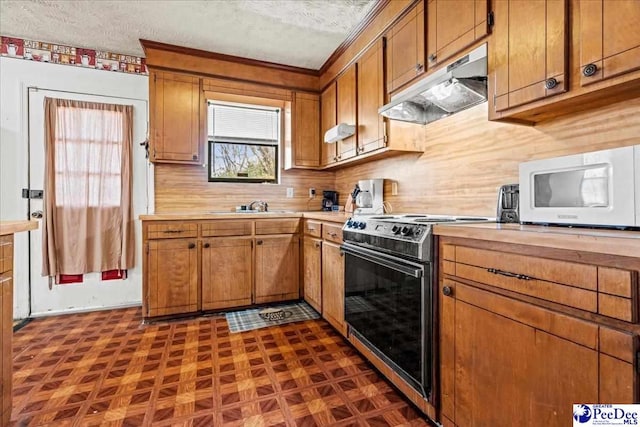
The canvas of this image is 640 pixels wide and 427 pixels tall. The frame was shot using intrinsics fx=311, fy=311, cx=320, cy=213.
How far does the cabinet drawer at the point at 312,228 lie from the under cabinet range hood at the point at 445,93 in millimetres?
1092

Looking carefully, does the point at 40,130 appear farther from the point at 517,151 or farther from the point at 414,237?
the point at 517,151

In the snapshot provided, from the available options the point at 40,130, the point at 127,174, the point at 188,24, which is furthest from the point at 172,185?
the point at 188,24

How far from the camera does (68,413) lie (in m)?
1.55

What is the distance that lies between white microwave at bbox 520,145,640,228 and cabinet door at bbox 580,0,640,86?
29cm

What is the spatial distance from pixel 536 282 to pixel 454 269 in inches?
13.9

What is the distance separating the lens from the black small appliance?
3733 mm

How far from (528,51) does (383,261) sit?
118 cm

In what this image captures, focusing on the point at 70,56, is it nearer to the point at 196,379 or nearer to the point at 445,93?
the point at 196,379

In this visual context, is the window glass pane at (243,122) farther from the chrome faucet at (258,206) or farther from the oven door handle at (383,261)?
the oven door handle at (383,261)

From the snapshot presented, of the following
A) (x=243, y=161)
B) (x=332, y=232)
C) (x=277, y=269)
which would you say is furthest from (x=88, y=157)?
(x=332, y=232)

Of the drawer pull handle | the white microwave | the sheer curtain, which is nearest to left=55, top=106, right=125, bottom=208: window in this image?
the sheer curtain

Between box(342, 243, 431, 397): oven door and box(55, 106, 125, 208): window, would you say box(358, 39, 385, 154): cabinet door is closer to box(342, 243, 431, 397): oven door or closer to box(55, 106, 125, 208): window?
box(342, 243, 431, 397): oven door

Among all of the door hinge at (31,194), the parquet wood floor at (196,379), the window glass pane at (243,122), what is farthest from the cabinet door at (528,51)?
the door hinge at (31,194)

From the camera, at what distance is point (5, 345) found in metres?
1.38
